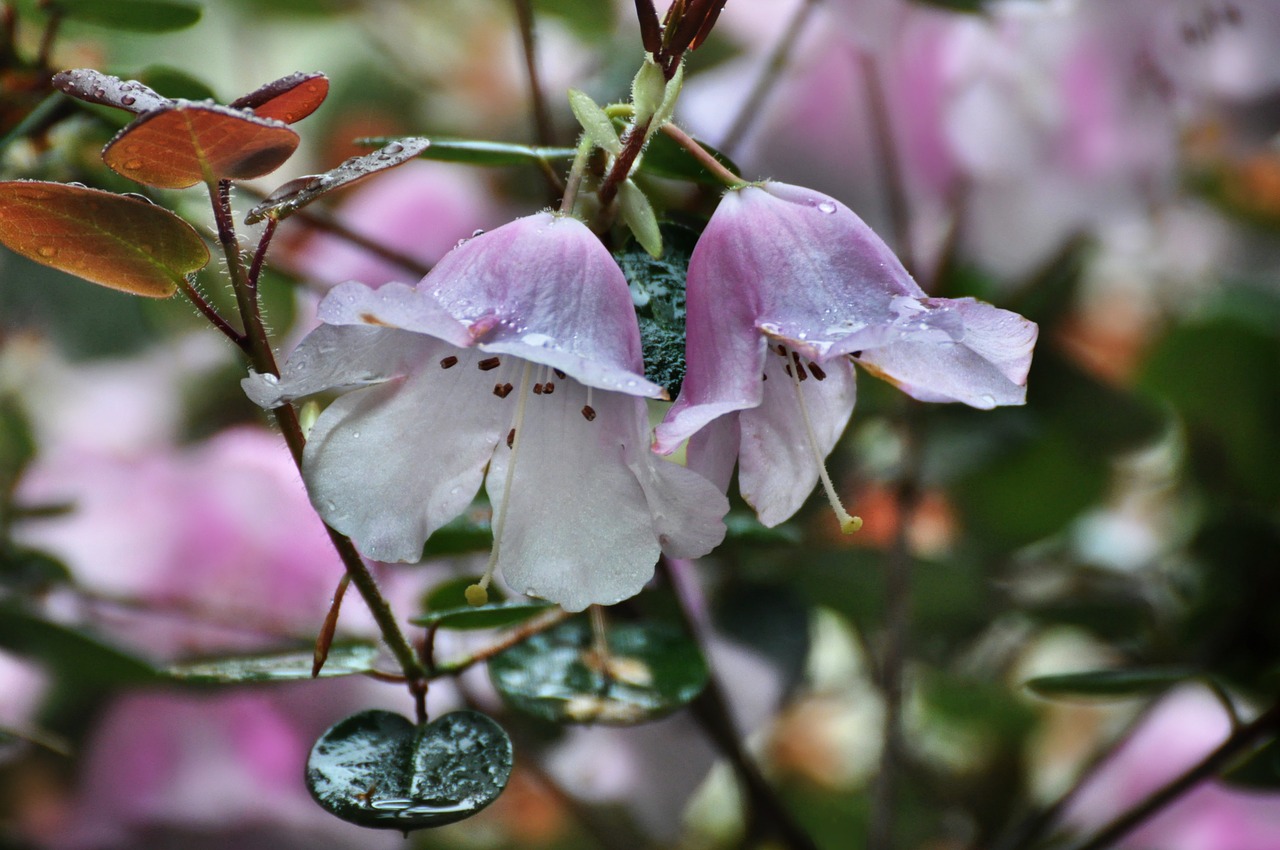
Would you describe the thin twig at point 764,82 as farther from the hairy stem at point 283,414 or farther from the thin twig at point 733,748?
the hairy stem at point 283,414

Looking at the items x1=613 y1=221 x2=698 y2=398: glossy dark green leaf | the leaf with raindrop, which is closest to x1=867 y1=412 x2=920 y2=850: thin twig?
x1=613 y1=221 x2=698 y2=398: glossy dark green leaf

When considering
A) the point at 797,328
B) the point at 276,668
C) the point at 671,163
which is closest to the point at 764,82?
the point at 671,163

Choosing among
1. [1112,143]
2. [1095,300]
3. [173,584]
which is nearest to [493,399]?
[173,584]

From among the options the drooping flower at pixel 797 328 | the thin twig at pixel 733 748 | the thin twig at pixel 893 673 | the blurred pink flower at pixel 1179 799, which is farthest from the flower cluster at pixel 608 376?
the blurred pink flower at pixel 1179 799

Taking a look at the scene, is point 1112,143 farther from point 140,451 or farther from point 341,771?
point 140,451

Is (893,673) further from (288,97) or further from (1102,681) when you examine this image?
(288,97)
